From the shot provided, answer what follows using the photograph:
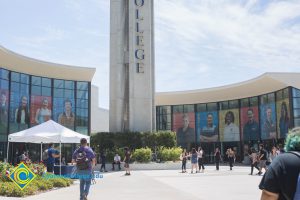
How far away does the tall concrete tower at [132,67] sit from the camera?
34.8 meters

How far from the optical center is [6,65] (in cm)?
3784

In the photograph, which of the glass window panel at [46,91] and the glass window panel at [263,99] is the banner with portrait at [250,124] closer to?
the glass window panel at [263,99]

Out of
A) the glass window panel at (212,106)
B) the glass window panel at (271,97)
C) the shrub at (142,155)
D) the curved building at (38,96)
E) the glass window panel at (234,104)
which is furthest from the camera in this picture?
the glass window panel at (212,106)

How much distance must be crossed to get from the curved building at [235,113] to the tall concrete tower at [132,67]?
11575 mm

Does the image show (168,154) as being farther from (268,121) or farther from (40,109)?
(40,109)

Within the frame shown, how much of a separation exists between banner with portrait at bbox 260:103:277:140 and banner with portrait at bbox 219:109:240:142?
3.89m

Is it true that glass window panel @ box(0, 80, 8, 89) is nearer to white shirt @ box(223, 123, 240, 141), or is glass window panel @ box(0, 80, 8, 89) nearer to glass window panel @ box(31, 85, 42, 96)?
glass window panel @ box(31, 85, 42, 96)

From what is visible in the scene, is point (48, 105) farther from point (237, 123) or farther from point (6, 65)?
point (237, 123)

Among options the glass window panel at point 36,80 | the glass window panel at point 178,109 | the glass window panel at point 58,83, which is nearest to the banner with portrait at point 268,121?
the glass window panel at point 178,109

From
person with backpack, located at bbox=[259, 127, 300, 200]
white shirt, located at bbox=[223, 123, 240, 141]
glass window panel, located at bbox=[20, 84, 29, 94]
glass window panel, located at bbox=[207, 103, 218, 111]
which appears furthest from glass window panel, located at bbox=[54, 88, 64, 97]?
person with backpack, located at bbox=[259, 127, 300, 200]

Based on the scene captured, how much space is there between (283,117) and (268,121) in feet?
11.2

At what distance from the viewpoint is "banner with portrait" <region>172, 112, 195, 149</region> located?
50719 mm

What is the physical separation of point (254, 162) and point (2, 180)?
1358 centimetres

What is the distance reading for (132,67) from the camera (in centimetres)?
3466
